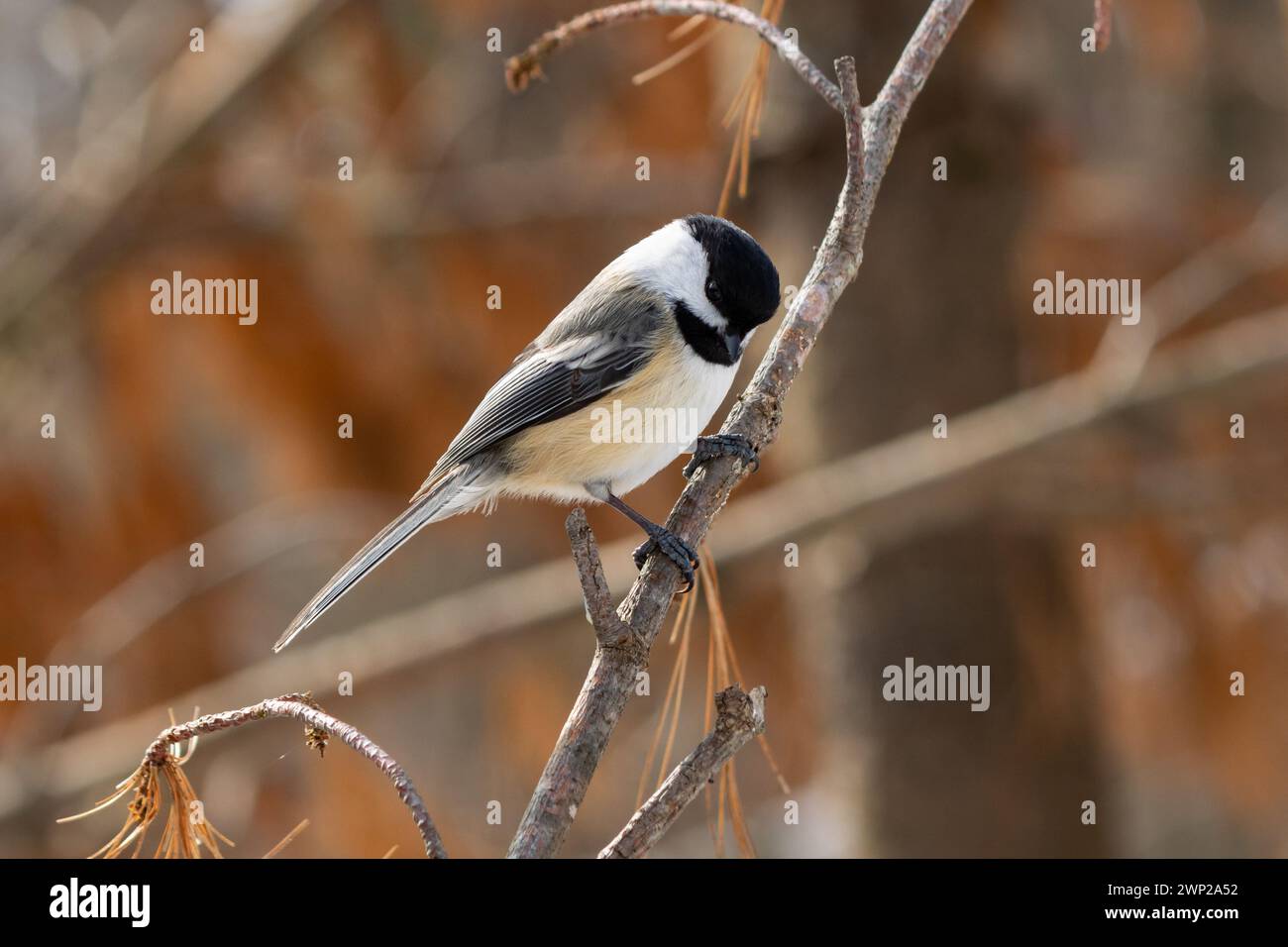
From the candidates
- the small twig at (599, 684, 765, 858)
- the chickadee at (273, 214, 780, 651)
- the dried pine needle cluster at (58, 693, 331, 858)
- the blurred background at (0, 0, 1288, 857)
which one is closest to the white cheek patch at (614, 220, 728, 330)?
the chickadee at (273, 214, 780, 651)

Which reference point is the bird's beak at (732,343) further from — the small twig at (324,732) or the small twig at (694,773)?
the small twig at (324,732)

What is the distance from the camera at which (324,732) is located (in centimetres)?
108

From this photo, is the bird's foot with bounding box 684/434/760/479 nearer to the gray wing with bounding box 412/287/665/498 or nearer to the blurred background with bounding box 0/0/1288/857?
the gray wing with bounding box 412/287/665/498

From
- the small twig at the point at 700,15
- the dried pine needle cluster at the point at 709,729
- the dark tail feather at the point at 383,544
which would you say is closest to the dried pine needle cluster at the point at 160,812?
the dark tail feather at the point at 383,544

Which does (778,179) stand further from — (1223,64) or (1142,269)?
(1223,64)

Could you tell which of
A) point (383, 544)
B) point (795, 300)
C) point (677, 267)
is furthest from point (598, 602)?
Answer: point (677, 267)

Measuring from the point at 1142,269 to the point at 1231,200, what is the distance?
0.47m

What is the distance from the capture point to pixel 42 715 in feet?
12.1

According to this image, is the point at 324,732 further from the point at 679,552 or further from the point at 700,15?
the point at 700,15

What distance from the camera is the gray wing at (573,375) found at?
2.26m

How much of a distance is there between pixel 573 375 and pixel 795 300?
0.75 metres

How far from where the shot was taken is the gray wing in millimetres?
2256

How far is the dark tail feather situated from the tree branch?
0.46 metres
